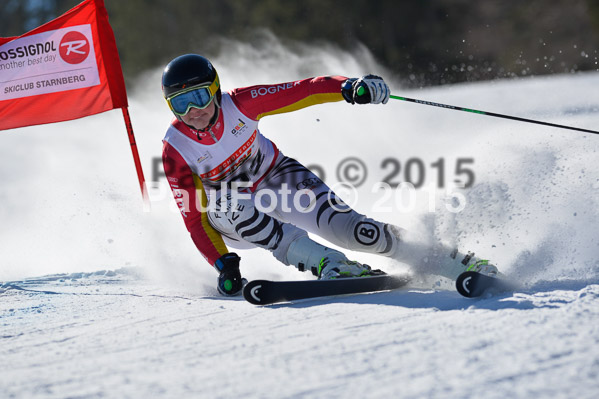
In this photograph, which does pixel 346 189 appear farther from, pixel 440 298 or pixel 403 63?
pixel 403 63

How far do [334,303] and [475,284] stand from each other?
63cm

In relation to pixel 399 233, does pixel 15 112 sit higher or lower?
higher


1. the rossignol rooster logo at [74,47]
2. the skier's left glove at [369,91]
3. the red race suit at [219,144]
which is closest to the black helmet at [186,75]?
the red race suit at [219,144]

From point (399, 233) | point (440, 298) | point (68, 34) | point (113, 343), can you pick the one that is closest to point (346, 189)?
point (68, 34)

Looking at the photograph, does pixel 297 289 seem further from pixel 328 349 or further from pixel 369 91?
pixel 369 91

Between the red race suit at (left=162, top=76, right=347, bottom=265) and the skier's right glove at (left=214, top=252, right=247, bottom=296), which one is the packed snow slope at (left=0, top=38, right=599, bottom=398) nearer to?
the skier's right glove at (left=214, top=252, right=247, bottom=296)

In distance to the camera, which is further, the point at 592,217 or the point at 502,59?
the point at 502,59

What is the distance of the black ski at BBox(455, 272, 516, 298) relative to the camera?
2.85m

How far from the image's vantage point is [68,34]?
532cm

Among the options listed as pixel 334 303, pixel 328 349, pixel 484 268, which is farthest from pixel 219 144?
pixel 328 349

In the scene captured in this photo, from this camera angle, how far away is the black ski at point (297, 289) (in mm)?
3217

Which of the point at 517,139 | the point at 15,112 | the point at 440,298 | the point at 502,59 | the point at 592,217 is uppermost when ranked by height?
the point at 502,59

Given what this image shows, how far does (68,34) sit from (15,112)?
2.37 ft

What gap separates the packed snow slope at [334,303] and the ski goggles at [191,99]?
102 cm
